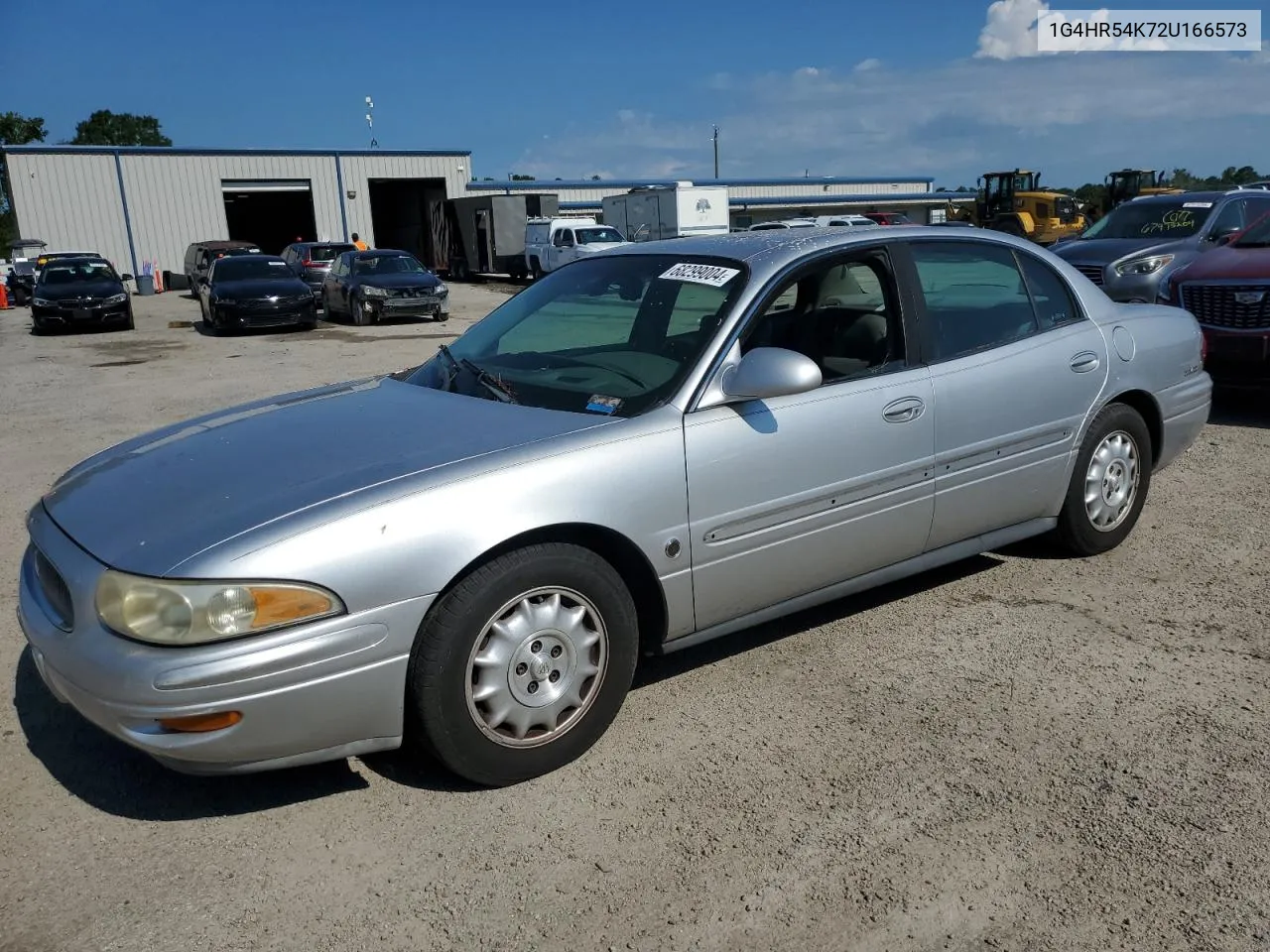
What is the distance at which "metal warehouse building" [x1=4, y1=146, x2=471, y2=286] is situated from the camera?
118 ft

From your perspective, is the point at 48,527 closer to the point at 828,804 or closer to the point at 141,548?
the point at 141,548

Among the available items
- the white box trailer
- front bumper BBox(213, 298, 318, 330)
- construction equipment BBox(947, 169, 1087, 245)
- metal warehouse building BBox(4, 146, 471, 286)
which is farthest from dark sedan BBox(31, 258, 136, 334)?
construction equipment BBox(947, 169, 1087, 245)

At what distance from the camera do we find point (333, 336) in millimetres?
17422

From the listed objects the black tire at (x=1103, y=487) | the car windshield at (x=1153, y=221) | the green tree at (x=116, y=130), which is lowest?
the black tire at (x=1103, y=487)

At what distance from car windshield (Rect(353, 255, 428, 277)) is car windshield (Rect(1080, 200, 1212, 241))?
41.3 ft

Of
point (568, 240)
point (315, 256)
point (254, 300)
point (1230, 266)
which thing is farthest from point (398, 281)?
point (1230, 266)

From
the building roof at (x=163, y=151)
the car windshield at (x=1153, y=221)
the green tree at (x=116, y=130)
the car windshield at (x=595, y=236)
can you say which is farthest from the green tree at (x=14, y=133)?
the car windshield at (x=1153, y=221)

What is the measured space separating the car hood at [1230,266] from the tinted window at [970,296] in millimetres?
4298

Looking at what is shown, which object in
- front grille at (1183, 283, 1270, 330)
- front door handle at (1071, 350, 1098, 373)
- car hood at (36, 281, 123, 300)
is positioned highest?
car hood at (36, 281, 123, 300)

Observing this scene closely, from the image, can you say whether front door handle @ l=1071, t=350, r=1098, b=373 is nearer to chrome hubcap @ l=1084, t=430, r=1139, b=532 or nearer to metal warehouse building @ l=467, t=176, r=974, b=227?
chrome hubcap @ l=1084, t=430, r=1139, b=532

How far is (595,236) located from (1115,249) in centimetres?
1936

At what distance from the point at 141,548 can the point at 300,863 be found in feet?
3.07

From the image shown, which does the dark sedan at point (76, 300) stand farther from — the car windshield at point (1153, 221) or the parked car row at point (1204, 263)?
the car windshield at point (1153, 221)

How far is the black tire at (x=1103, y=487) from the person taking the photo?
4.46 meters
